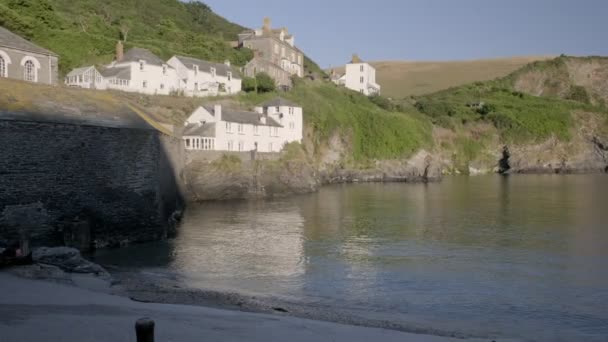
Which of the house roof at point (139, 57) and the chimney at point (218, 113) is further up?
the house roof at point (139, 57)

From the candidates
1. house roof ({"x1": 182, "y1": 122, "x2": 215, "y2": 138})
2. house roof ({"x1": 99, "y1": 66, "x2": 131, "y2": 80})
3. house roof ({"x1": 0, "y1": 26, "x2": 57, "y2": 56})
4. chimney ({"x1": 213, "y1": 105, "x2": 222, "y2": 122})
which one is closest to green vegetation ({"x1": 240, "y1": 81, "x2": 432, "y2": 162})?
chimney ({"x1": 213, "y1": 105, "x2": 222, "y2": 122})

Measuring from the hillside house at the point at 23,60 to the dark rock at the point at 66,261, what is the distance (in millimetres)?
16505

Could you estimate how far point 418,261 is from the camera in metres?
23.9

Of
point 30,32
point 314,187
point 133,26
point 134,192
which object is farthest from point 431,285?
point 133,26

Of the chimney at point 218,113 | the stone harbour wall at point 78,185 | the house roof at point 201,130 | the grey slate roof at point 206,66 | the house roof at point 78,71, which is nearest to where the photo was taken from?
the stone harbour wall at point 78,185

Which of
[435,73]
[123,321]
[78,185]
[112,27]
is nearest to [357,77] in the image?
[112,27]

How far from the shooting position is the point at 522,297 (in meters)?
18.3

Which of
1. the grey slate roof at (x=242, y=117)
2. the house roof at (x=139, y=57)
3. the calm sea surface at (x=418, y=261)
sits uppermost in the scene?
the house roof at (x=139, y=57)

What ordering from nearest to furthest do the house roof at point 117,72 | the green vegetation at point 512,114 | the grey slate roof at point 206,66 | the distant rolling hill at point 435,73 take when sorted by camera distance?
1. the house roof at point 117,72
2. the grey slate roof at point 206,66
3. the green vegetation at point 512,114
4. the distant rolling hill at point 435,73

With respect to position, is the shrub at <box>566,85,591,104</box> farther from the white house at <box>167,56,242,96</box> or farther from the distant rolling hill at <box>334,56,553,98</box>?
the white house at <box>167,56,242,96</box>

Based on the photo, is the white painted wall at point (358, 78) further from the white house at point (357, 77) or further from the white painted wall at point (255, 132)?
the white painted wall at point (255, 132)

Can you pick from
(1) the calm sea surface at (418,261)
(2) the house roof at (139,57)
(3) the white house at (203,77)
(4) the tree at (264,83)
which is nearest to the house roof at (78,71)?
(2) the house roof at (139,57)

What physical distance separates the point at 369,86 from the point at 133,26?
142ft

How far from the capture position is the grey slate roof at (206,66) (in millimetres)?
62000
